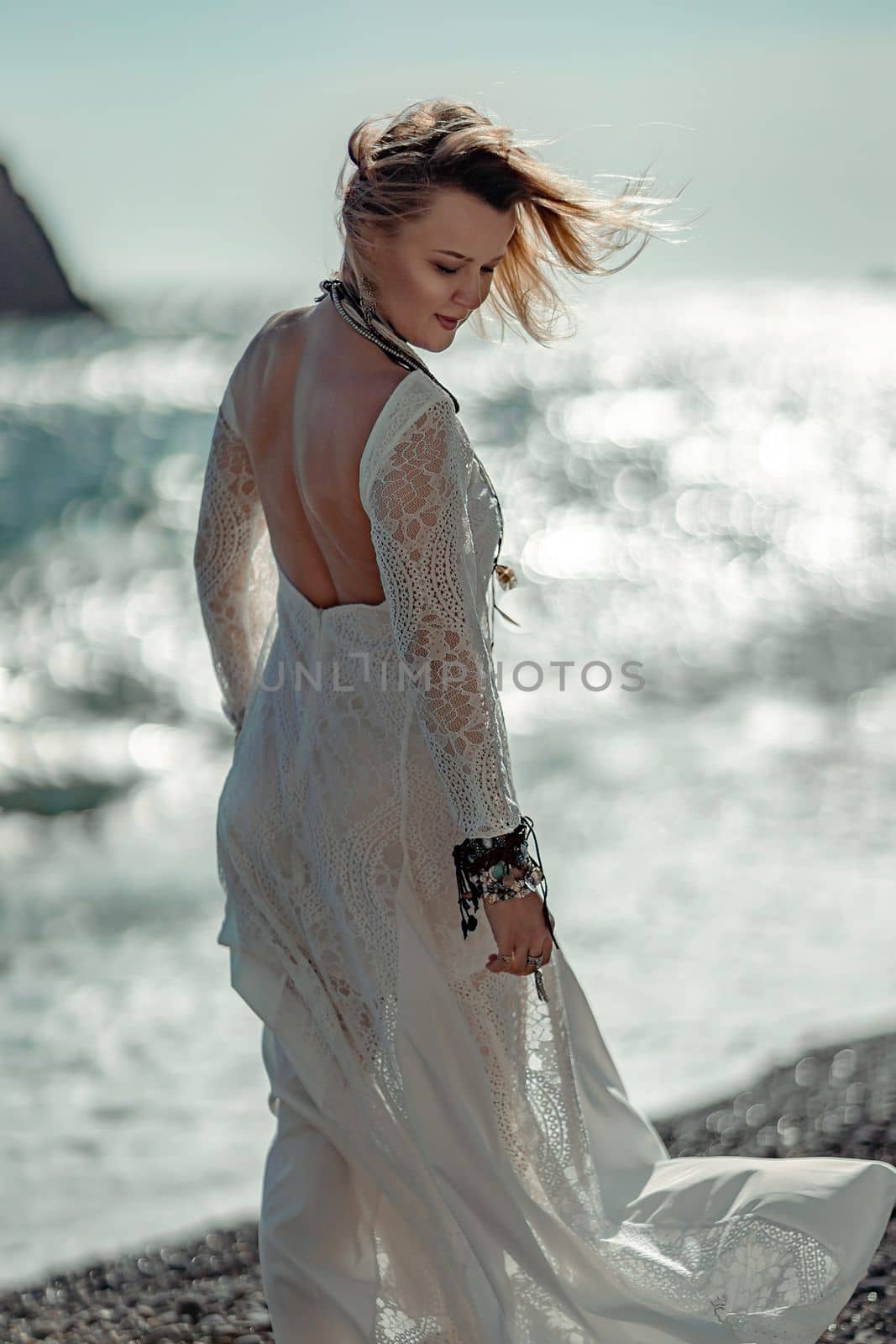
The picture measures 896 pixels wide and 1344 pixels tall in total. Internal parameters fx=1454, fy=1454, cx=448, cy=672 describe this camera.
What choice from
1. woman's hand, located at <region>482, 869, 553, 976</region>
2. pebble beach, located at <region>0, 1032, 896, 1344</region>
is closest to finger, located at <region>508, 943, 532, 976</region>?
woman's hand, located at <region>482, 869, 553, 976</region>

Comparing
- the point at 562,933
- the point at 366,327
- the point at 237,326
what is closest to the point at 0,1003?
the point at 562,933

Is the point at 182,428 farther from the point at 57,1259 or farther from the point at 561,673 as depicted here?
the point at 57,1259

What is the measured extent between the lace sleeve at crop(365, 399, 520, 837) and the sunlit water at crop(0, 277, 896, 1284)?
0.61 m

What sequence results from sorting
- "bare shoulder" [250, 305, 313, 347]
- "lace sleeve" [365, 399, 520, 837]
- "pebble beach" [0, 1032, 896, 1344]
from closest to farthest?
"lace sleeve" [365, 399, 520, 837]
"bare shoulder" [250, 305, 313, 347]
"pebble beach" [0, 1032, 896, 1344]

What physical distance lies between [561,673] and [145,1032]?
5545 mm

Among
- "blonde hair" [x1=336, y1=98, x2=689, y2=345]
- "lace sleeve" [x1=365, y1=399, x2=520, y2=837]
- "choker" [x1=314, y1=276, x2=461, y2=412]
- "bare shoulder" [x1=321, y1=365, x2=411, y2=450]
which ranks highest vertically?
"blonde hair" [x1=336, y1=98, x2=689, y2=345]

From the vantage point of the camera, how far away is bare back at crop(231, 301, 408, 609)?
1.97 m

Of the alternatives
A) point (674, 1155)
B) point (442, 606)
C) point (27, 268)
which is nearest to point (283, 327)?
point (442, 606)

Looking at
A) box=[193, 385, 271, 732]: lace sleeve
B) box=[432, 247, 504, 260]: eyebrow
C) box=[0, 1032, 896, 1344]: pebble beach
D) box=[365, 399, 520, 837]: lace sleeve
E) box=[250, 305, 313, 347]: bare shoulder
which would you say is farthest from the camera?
box=[0, 1032, 896, 1344]: pebble beach

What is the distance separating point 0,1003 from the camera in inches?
200

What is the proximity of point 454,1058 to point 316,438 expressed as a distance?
90 centimetres

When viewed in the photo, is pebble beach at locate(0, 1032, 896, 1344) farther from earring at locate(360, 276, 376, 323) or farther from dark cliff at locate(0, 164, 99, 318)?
dark cliff at locate(0, 164, 99, 318)

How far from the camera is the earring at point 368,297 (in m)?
2.04

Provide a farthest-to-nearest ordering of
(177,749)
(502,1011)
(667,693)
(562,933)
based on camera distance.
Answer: (667,693)
(177,749)
(562,933)
(502,1011)
